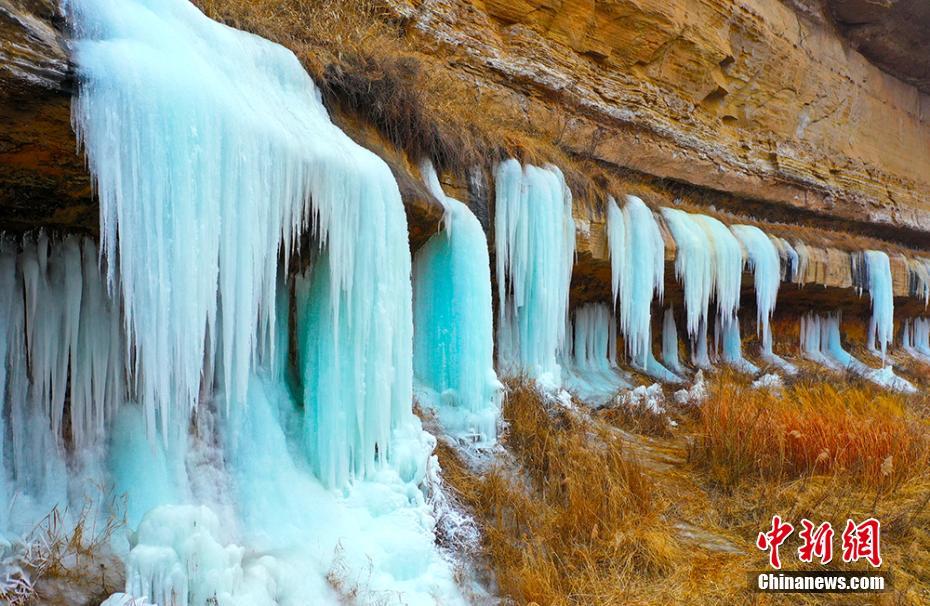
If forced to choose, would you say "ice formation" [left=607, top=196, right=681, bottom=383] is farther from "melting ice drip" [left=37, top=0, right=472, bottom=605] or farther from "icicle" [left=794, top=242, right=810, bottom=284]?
"icicle" [left=794, top=242, right=810, bottom=284]

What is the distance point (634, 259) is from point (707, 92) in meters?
5.02

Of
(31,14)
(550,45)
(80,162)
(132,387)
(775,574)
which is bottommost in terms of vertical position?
(775,574)

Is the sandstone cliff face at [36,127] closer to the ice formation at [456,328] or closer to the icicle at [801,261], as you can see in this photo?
the ice formation at [456,328]

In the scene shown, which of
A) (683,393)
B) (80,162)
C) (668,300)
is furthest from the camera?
(668,300)

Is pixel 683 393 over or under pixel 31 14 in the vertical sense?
under

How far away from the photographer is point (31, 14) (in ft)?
7.23

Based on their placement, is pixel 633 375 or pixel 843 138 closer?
pixel 633 375

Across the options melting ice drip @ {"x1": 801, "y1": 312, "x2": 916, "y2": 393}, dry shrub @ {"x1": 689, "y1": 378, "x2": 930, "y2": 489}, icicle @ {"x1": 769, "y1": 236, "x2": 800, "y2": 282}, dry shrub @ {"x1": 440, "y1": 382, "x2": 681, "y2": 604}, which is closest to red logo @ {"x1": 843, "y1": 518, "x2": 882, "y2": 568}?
dry shrub @ {"x1": 689, "y1": 378, "x2": 930, "y2": 489}

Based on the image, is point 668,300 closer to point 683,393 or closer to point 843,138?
point 683,393

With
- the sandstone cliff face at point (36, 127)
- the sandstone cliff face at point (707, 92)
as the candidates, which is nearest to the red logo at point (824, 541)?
the sandstone cliff face at point (36, 127)

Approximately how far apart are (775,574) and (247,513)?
8.94 feet

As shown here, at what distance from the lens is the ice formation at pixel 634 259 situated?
671 cm

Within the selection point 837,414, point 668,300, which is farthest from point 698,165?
point 837,414

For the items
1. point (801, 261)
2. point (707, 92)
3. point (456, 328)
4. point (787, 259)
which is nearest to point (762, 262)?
point (787, 259)
